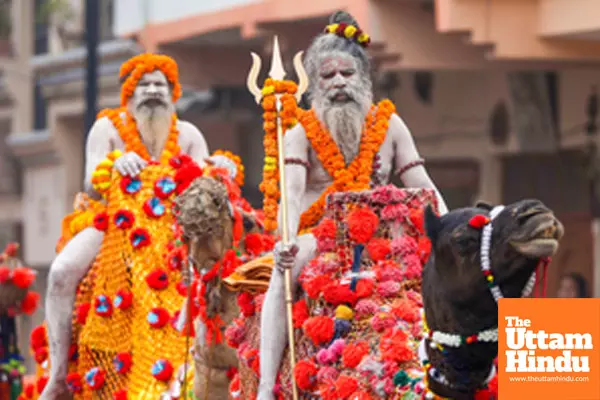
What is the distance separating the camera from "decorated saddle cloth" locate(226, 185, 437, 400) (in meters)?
8.16

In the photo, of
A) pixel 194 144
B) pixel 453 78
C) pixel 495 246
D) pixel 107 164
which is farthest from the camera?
pixel 453 78

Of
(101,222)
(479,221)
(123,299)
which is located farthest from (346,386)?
(101,222)

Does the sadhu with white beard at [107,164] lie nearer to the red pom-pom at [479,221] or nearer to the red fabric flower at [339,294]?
the red fabric flower at [339,294]

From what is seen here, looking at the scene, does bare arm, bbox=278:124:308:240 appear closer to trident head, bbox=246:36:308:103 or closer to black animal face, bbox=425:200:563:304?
trident head, bbox=246:36:308:103

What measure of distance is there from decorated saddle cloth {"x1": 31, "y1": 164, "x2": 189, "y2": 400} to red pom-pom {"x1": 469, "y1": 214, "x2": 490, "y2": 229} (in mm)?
3884

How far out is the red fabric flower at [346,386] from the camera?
8180 millimetres

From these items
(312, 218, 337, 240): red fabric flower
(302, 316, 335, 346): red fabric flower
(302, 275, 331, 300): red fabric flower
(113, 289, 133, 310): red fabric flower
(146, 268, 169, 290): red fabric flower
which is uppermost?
(312, 218, 337, 240): red fabric flower

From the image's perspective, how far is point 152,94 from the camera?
462 inches

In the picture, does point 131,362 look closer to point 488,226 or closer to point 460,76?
point 488,226

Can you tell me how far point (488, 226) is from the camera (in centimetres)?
688

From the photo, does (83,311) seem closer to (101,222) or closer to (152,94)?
(101,222)

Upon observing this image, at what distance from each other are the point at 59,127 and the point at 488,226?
921 inches

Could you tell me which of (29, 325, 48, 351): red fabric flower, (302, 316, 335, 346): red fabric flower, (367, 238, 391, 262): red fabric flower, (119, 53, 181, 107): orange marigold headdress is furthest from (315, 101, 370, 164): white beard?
(29, 325, 48, 351): red fabric flower

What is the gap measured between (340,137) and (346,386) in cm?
166
